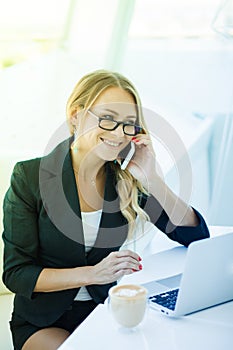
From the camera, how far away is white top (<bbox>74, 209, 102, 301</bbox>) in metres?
1.49

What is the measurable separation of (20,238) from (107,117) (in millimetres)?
408

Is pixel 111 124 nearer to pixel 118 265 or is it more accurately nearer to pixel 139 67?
pixel 118 265

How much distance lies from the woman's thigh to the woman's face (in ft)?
1.62

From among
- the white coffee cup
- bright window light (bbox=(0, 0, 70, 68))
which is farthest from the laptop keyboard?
bright window light (bbox=(0, 0, 70, 68))

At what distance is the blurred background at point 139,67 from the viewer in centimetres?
219

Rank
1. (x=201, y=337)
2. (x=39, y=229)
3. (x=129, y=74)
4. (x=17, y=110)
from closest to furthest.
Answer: (x=201, y=337), (x=39, y=229), (x=17, y=110), (x=129, y=74)

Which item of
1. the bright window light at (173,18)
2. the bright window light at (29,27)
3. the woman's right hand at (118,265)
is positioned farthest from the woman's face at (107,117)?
the bright window light at (173,18)

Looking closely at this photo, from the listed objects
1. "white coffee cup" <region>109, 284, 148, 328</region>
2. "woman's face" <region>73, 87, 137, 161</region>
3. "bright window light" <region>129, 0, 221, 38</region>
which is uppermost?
"bright window light" <region>129, 0, 221, 38</region>

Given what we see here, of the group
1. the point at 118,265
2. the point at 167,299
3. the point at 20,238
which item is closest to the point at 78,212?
the point at 20,238

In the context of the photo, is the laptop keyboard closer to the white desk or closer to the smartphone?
the white desk

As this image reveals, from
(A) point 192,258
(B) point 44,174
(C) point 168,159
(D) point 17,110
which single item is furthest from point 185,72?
(A) point 192,258

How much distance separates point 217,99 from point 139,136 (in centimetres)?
144

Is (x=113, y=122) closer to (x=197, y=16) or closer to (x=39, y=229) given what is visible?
(x=39, y=229)

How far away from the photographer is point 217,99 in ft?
9.46
